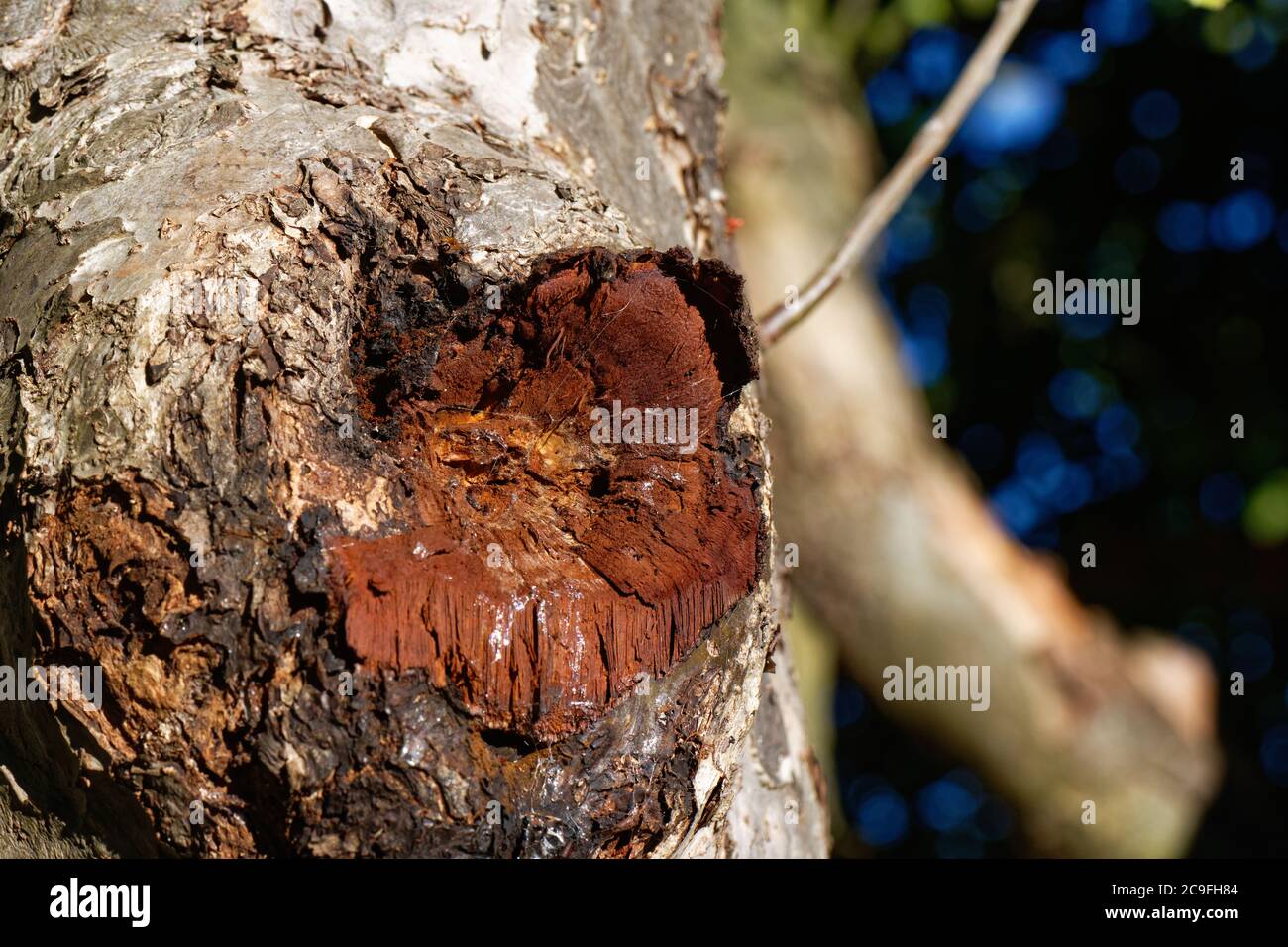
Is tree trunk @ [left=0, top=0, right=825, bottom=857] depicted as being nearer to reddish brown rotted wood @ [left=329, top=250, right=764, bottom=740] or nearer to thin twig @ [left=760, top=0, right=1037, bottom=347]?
reddish brown rotted wood @ [left=329, top=250, right=764, bottom=740]

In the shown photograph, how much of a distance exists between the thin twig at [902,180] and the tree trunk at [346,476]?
0.75 meters

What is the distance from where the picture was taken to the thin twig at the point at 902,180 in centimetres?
214

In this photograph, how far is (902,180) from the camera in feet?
7.24

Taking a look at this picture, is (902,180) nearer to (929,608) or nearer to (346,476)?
(346,476)

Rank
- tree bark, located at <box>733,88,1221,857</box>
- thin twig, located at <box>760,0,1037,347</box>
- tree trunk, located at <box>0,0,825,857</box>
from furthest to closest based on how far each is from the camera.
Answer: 1. tree bark, located at <box>733,88,1221,857</box>
2. thin twig, located at <box>760,0,1037,347</box>
3. tree trunk, located at <box>0,0,825,857</box>

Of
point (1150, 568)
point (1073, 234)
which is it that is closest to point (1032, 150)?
point (1073, 234)

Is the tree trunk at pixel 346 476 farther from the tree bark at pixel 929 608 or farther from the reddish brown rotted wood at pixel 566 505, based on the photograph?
the tree bark at pixel 929 608

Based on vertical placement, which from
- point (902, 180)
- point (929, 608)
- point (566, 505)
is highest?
point (902, 180)

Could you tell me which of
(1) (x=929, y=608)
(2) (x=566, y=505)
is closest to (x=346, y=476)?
(2) (x=566, y=505)

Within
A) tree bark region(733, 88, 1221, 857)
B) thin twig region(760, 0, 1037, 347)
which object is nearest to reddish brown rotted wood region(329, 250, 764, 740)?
thin twig region(760, 0, 1037, 347)

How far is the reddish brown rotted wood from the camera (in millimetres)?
1173

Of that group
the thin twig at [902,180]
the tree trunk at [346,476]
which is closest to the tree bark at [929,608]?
the thin twig at [902,180]

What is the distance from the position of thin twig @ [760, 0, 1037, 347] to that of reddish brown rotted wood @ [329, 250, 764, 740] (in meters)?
0.78

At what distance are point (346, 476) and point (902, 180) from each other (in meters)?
1.43
